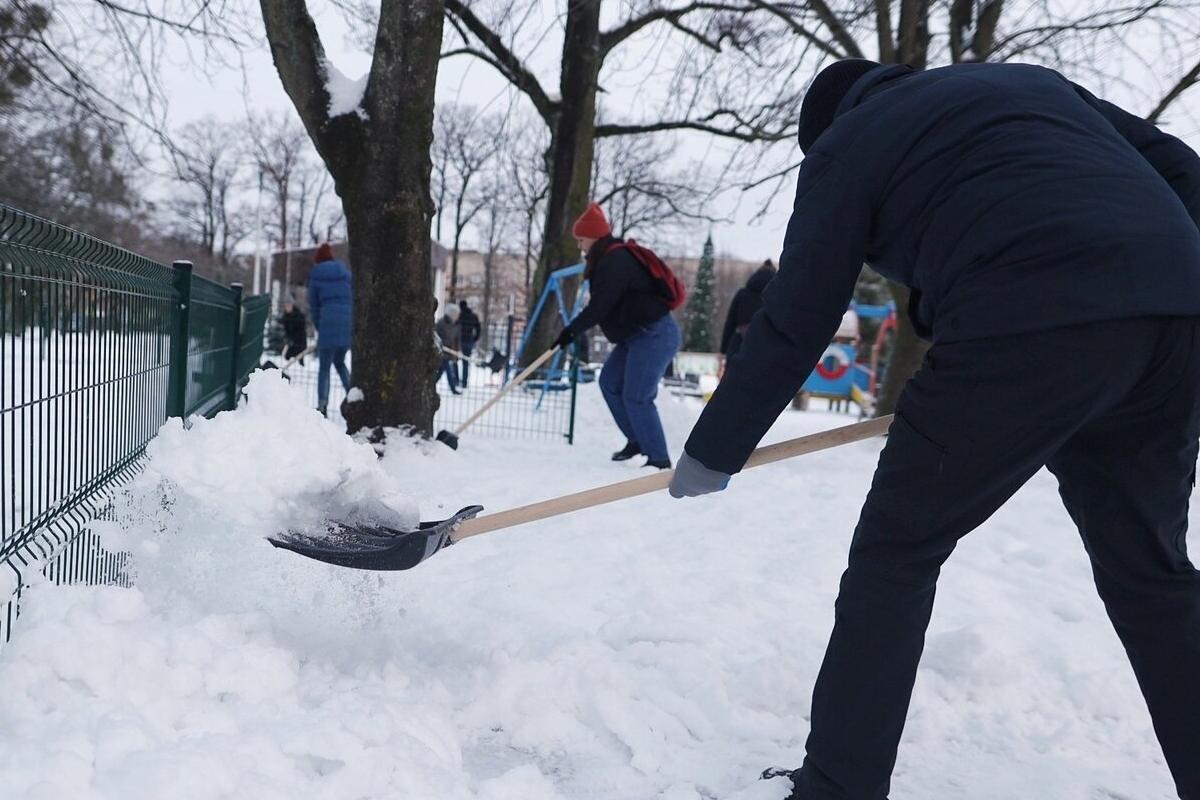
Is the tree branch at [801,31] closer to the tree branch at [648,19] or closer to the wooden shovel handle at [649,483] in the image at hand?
the tree branch at [648,19]

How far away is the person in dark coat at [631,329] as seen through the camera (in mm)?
5887

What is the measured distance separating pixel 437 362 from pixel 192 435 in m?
3.52

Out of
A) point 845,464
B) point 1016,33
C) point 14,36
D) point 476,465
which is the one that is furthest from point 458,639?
point 14,36

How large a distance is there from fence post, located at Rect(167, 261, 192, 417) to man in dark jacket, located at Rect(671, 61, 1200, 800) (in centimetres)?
277

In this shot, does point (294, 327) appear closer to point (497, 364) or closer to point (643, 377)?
point (497, 364)

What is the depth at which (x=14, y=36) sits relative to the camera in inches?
314

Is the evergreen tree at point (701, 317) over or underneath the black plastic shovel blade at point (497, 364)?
over

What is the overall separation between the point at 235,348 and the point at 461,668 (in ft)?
14.4

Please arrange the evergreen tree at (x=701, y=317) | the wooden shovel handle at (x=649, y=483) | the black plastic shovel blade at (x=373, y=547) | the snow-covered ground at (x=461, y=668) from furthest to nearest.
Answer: the evergreen tree at (x=701, y=317) → the black plastic shovel blade at (x=373, y=547) → the wooden shovel handle at (x=649, y=483) → the snow-covered ground at (x=461, y=668)

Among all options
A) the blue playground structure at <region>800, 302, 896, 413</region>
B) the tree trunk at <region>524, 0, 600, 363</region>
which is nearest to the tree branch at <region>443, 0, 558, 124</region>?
the tree trunk at <region>524, 0, 600, 363</region>

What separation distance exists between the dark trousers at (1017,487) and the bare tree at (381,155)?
4.54m

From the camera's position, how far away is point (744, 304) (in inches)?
341

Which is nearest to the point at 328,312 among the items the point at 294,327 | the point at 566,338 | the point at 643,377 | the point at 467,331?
the point at 566,338

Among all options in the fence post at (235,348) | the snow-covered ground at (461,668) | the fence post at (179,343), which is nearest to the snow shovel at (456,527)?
the snow-covered ground at (461,668)
